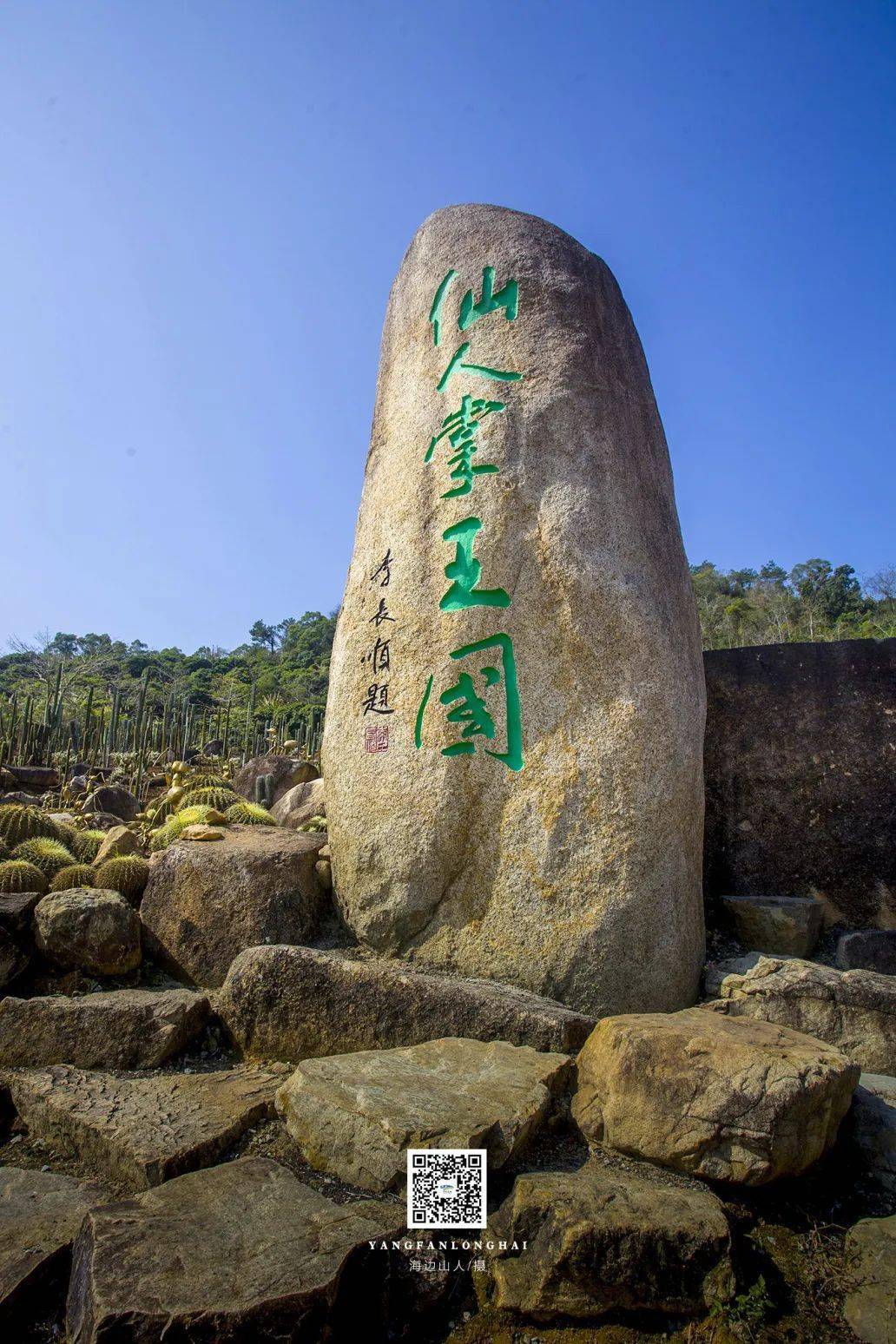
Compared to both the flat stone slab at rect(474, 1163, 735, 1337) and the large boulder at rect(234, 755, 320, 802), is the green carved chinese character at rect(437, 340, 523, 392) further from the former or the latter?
the large boulder at rect(234, 755, 320, 802)

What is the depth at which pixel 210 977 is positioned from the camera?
13.9 feet

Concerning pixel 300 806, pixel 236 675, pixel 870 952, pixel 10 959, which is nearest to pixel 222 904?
pixel 10 959

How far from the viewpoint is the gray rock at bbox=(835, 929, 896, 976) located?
4.16 metres

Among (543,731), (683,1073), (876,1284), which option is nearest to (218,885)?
(543,731)

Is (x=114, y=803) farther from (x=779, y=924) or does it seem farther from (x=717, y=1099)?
(x=717, y=1099)

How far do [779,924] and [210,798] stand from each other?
14.4 feet

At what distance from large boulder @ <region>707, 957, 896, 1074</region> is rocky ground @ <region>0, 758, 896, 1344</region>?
0.03 feet

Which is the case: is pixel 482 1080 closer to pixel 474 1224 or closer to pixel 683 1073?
pixel 474 1224

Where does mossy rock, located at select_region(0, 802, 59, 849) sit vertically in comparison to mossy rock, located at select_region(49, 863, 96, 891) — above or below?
above

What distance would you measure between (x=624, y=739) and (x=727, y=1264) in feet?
6.95

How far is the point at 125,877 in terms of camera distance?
476cm

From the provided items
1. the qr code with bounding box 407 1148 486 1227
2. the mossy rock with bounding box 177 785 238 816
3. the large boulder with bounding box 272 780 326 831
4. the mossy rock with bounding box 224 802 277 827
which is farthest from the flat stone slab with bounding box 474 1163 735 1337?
the large boulder with bounding box 272 780 326 831

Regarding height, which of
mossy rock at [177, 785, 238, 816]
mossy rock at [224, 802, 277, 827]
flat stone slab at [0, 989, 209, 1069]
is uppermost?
mossy rock at [177, 785, 238, 816]

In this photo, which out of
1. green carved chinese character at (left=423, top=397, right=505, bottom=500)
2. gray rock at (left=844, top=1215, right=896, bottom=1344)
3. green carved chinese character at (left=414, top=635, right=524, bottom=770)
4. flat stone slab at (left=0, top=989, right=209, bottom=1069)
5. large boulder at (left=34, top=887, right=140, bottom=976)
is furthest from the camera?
green carved chinese character at (left=423, top=397, right=505, bottom=500)
